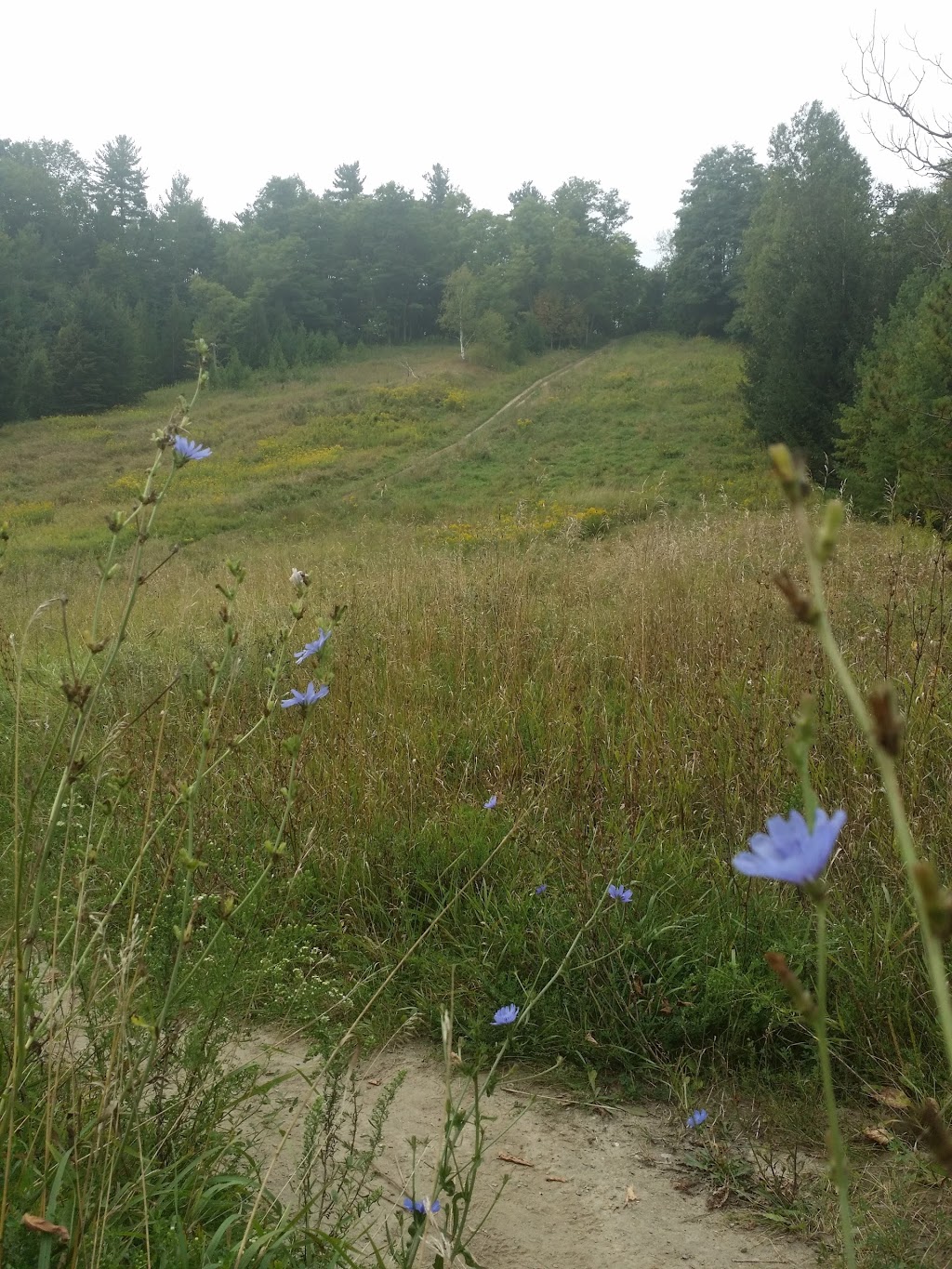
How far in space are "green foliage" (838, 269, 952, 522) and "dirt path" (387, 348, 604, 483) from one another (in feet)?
37.1

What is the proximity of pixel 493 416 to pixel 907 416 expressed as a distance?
19.6m

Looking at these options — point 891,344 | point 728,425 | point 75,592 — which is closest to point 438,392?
→ point 728,425

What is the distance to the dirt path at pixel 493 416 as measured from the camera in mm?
23898


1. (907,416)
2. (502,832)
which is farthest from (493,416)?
(502,832)

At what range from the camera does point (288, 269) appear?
4694 cm

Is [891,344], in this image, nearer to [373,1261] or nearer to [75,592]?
[75,592]

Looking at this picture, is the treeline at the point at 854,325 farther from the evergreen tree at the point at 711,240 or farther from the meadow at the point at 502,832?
the evergreen tree at the point at 711,240

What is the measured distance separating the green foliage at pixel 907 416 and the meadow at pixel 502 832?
15.8 ft

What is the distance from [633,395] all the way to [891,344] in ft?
51.1

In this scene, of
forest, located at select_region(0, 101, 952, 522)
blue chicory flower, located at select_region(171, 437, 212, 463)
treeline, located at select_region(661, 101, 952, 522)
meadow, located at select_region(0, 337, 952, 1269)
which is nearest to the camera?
blue chicory flower, located at select_region(171, 437, 212, 463)

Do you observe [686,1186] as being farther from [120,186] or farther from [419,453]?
[120,186]

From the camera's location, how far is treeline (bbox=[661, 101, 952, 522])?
36.5 feet

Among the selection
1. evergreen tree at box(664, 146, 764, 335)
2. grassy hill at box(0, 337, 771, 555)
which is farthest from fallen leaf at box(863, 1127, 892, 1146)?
evergreen tree at box(664, 146, 764, 335)

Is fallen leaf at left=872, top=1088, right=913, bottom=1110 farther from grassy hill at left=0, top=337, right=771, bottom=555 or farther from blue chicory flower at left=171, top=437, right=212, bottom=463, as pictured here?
grassy hill at left=0, top=337, right=771, bottom=555
